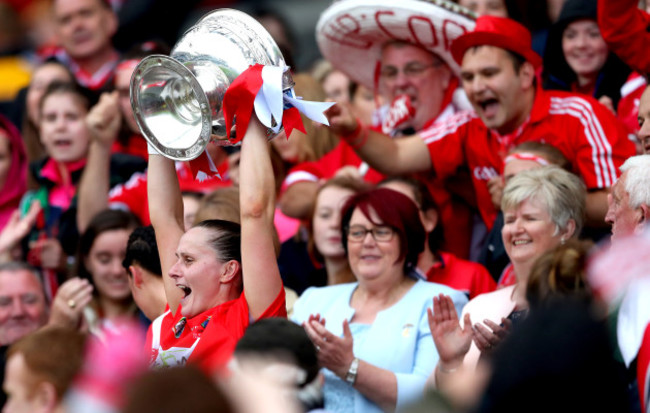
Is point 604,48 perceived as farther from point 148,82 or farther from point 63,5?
point 63,5

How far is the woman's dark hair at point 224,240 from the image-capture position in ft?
12.1

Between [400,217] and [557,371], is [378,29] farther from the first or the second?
[557,371]

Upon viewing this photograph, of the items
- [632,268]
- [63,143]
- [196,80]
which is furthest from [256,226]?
[63,143]

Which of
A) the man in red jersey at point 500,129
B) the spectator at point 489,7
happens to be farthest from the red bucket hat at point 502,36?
the spectator at point 489,7

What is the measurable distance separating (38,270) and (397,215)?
90.4 inches

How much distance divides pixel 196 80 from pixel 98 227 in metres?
2.17

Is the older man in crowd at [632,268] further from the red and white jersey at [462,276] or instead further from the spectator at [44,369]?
the spectator at [44,369]

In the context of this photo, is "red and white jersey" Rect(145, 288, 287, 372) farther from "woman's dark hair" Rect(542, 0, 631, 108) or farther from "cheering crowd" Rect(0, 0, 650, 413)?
"woman's dark hair" Rect(542, 0, 631, 108)

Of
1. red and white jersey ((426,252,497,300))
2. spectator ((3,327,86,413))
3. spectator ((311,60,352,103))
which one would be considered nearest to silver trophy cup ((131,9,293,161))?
spectator ((3,327,86,413))

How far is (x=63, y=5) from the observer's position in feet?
23.0

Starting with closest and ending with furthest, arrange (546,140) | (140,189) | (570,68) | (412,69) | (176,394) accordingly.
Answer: (176,394) → (546,140) → (570,68) → (412,69) → (140,189)

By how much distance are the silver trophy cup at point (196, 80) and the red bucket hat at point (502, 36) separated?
4.99ft

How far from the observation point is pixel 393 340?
4145mm

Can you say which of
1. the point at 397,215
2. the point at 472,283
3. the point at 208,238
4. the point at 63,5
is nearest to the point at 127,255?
the point at 208,238
